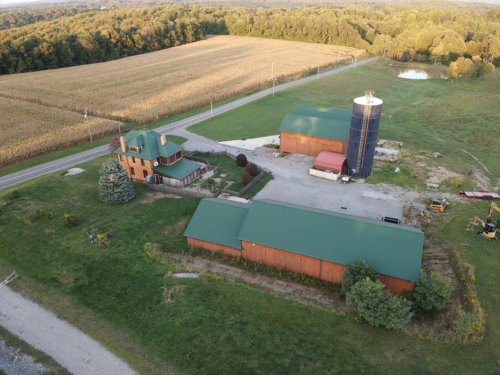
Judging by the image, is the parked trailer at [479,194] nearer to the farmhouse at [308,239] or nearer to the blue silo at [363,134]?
the blue silo at [363,134]

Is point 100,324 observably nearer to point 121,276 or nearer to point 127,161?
point 121,276

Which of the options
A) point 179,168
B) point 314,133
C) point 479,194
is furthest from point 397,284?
point 314,133

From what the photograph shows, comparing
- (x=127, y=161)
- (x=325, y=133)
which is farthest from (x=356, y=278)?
(x=127, y=161)

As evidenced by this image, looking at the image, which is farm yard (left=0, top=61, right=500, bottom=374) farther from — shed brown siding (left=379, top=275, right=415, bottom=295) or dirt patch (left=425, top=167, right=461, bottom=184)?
shed brown siding (left=379, top=275, right=415, bottom=295)

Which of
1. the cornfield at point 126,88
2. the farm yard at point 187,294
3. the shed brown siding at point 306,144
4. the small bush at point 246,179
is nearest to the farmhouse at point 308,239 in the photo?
the farm yard at point 187,294

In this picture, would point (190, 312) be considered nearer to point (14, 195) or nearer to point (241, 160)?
point (241, 160)
